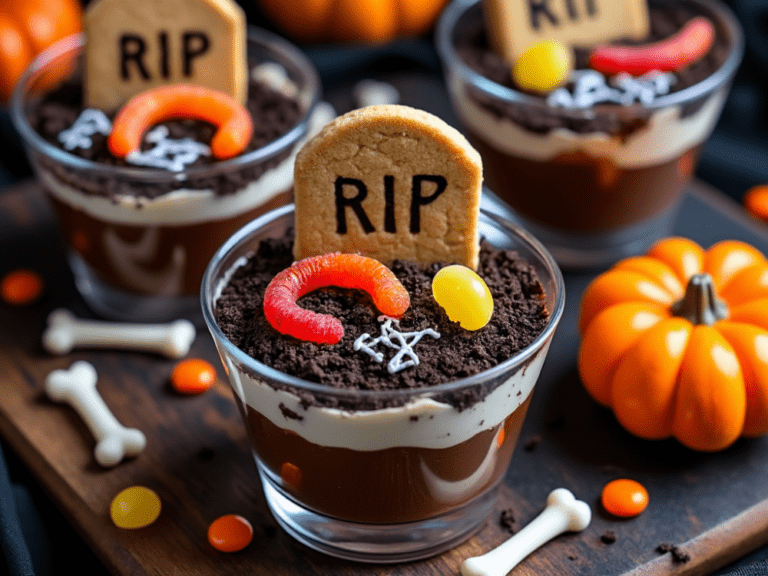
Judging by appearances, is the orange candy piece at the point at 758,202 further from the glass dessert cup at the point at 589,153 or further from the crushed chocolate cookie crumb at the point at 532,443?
the crushed chocolate cookie crumb at the point at 532,443

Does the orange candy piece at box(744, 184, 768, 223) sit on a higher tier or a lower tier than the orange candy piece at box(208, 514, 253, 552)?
lower

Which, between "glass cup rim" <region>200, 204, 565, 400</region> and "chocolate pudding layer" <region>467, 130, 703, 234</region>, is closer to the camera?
"glass cup rim" <region>200, 204, 565, 400</region>

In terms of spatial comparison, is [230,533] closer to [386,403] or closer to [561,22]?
[386,403]

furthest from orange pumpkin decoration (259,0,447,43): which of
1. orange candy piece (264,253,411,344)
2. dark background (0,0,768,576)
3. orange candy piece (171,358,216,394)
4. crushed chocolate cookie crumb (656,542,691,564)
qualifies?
crushed chocolate cookie crumb (656,542,691,564)

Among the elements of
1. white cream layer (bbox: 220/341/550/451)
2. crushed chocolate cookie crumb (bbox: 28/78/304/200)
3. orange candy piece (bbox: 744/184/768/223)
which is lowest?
orange candy piece (bbox: 744/184/768/223)

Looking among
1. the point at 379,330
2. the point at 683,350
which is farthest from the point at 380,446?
the point at 683,350

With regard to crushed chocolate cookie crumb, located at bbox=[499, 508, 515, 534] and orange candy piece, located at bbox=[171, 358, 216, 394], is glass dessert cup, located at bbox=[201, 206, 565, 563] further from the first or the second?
orange candy piece, located at bbox=[171, 358, 216, 394]

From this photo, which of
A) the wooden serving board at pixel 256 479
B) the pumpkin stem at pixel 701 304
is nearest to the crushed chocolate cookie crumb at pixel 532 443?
the wooden serving board at pixel 256 479
